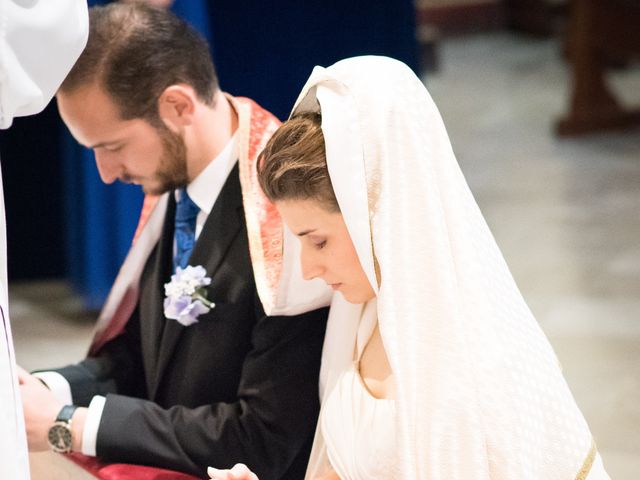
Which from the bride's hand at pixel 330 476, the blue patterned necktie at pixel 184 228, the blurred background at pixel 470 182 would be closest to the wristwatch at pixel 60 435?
the blue patterned necktie at pixel 184 228

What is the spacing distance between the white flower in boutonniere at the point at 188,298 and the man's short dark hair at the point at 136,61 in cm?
35

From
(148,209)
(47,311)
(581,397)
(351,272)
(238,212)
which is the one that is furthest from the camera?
(47,311)

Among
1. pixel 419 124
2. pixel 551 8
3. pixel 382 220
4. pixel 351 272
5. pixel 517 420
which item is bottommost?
pixel 551 8

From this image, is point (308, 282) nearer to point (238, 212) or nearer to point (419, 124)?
point (238, 212)

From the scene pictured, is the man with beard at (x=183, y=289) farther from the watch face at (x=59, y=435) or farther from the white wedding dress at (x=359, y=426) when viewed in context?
the white wedding dress at (x=359, y=426)

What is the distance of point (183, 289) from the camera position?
94.3 inches

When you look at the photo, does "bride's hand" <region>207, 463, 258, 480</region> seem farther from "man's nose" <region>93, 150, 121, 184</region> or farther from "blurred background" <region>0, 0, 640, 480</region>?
"blurred background" <region>0, 0, 640, 480</region>

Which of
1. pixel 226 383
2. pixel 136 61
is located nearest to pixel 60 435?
pixel 226 383

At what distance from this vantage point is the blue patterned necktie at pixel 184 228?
258 cm

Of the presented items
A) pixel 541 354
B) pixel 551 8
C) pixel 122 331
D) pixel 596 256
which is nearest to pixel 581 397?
pixel 596 256

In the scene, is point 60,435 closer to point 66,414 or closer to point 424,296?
point 66,414

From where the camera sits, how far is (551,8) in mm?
10914

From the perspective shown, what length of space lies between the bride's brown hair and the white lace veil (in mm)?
64

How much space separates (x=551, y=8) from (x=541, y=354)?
9.39 metres
